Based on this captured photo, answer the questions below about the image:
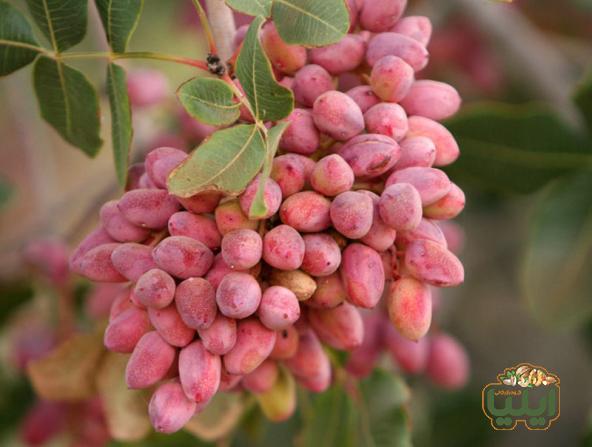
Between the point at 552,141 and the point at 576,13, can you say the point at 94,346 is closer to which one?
the point at 552,141

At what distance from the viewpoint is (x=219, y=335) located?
672mm

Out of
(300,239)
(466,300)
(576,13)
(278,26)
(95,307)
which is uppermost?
(278,26)

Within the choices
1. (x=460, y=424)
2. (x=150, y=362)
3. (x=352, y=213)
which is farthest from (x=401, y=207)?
(x=460, y=424)

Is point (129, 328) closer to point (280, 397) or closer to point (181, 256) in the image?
point (181, 256)

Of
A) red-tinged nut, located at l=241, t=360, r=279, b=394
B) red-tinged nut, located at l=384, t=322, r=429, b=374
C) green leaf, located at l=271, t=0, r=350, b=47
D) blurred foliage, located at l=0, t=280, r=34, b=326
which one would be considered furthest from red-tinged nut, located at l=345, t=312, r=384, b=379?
blurred foliage, located at l=0, t=280, r=34, b=326

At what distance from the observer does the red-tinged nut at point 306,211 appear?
677 millimetres

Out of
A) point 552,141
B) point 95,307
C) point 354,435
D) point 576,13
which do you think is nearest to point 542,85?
point 552,141

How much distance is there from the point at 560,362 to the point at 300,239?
145 centimetres

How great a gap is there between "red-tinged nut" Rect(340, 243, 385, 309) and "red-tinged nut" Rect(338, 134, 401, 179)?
0.07 m

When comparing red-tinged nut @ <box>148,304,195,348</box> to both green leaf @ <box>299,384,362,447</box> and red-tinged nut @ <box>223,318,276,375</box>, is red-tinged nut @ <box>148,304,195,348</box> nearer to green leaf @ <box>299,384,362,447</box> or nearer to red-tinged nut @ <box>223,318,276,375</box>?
red-tinged nut @ <box>223,318,276,375</box>

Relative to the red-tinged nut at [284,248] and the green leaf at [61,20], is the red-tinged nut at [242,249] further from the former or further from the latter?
the green leaf at [61,20]

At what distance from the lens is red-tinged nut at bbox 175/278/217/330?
2.18 ft

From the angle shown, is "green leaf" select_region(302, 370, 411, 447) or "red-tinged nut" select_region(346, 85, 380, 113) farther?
"green leaf" select_region(302, 370, 411, 447)

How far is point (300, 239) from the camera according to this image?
0.67m
